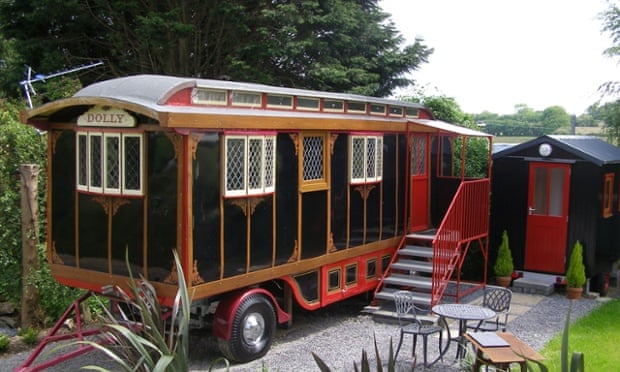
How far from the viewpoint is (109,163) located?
7.44 m

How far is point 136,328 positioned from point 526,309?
21.9ft

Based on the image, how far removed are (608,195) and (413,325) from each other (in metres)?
6.02

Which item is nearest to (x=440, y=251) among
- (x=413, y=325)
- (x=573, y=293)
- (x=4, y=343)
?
(x=413, y=325)

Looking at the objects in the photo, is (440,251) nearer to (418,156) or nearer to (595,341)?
(418,156)

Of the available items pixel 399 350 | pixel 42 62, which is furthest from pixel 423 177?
pixel 42 62

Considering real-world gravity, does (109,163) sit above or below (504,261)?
above

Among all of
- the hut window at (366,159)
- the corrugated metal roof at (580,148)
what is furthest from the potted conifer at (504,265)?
the hut window at (366,159)

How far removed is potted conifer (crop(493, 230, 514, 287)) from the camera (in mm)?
11906

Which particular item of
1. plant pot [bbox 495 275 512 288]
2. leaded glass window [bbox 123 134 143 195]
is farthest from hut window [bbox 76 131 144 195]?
plant pot [bbox 495 275 512 288]

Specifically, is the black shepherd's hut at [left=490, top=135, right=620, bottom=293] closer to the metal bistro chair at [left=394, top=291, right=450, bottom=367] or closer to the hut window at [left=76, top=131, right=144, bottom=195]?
the metal bistro chair at [left=394, top=291, right=450, bottom=367]

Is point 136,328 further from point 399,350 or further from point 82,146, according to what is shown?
point 399,350

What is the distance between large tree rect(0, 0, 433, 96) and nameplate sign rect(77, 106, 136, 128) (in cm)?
790

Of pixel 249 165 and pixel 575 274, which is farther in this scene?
pixel 575 274

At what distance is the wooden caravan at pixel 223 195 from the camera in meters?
7.12
